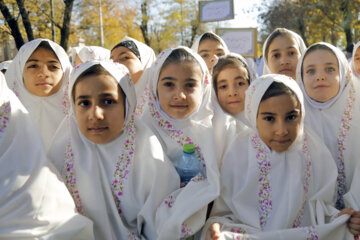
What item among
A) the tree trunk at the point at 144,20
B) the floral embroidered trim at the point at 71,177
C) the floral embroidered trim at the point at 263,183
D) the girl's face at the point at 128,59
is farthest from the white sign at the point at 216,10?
the tree trunk at the point at 144,20

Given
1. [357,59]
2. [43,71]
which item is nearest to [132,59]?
[43,71]

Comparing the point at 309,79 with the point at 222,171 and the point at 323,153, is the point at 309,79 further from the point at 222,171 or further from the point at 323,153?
the point at 222,171

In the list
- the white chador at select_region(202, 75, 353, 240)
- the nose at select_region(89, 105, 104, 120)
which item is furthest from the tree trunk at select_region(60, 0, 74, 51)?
the white chador at select_region(202, 75, 353, 240)

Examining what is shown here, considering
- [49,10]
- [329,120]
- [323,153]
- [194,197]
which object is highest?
[49,10]

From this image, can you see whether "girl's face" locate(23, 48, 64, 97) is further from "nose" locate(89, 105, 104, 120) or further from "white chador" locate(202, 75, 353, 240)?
"white chador" locate(202, 75, 353, 240)

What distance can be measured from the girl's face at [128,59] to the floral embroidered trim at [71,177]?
1617mm

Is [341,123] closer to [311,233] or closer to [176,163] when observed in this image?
[311,233]

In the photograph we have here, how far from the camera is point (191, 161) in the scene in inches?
95.2

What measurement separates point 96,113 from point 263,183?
122 cm

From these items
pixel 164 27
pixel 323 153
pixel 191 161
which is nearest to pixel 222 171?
pixel 191 161

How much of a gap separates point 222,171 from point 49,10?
11.8 m

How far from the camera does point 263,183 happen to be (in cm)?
214

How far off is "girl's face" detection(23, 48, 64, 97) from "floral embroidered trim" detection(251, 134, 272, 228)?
1.90m

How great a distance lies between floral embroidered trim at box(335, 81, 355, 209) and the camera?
2.45m
